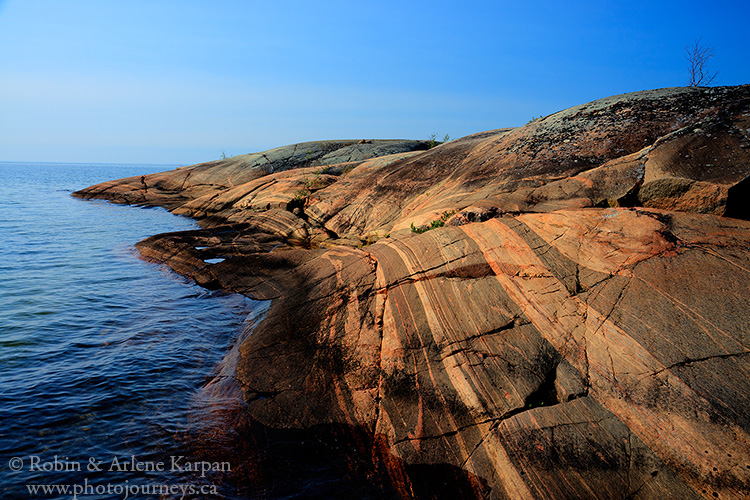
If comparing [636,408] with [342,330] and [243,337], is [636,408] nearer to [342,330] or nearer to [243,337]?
[342,330]

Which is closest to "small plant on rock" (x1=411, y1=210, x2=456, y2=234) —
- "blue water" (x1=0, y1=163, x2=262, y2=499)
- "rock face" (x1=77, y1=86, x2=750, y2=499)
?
"rock face" (x1=77, y1=86, x2=750, y2=499)

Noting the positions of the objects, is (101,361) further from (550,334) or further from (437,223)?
(550,334)

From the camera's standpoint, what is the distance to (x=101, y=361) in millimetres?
7402

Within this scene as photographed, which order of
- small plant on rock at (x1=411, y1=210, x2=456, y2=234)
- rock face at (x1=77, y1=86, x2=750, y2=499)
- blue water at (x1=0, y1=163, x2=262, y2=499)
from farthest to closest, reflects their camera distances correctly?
1. small plant on rock at (x1=411, y1=210, x2=456, y2=234)
2. blue water at (x1=0, y1=163, x2=262, y2=499)
3. rock face at (x1=77, y1=86, x2=750, y2=499)

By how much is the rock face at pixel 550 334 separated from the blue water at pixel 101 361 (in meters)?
1.05

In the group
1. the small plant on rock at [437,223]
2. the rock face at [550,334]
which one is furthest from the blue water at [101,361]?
the small plant on rock at [437,223]

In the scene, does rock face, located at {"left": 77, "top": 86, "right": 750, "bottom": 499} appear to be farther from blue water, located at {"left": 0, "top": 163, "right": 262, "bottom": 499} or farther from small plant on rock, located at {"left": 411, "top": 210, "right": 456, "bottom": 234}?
blue water, located at {"left": 0, "top": 163, "right": 262, "bottom": 499}

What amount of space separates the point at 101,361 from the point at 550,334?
7958 millimetres

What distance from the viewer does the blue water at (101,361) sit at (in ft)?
16.8

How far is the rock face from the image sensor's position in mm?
4531

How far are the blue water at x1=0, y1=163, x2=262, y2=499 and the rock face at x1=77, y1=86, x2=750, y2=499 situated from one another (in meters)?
1.05

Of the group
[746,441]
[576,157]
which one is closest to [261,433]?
[746,441]

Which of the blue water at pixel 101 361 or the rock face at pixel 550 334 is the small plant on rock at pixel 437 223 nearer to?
the rock face at pixel 550 334

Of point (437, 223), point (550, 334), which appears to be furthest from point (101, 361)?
point (550, 334)
